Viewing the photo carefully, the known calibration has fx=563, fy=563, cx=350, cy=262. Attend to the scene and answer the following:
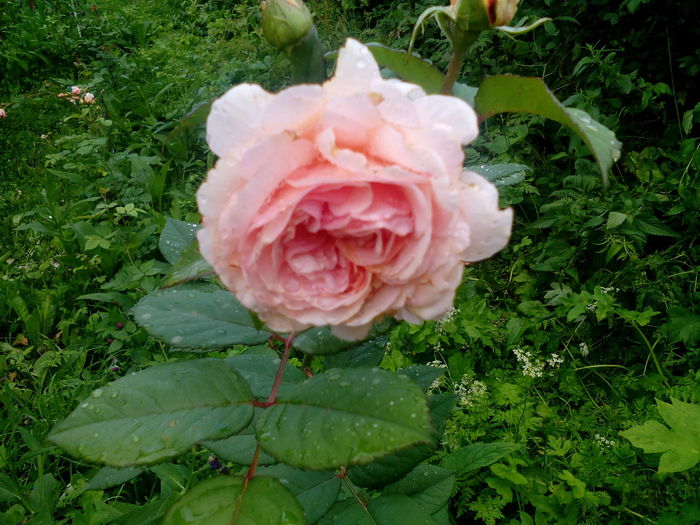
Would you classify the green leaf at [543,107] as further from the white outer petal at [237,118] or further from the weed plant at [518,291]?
the weed plant at [518,291]

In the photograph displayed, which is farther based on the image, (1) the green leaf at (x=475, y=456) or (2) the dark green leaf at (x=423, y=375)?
(1) the green leaf at (x=475, y=456)

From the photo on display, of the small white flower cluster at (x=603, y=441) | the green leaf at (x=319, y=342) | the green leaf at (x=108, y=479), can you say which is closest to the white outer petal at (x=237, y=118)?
the green leaf at (x=319, y=342)

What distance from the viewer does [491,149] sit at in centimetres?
234

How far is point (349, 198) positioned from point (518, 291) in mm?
1840

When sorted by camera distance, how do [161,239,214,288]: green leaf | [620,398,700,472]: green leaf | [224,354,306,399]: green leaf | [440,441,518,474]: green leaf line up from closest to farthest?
[161,239,214,288]: green leaf
[224,354,306,399]: green leaf
[620,398,700,472]: green leaf
[440,441,518,474]: green leaf

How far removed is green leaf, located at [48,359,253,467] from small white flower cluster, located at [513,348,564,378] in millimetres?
1239

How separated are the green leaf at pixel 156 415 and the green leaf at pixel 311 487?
0.19 m

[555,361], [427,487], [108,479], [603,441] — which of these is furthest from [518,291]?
[108,479]

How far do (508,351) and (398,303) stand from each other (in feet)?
5.17

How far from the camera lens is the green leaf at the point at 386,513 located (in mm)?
744

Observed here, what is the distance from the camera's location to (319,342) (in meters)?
0.64

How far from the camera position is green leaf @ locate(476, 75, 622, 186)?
466mm

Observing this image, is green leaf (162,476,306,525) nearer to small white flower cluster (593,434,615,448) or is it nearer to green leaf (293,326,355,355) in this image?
green leaf (293,326,355,355)

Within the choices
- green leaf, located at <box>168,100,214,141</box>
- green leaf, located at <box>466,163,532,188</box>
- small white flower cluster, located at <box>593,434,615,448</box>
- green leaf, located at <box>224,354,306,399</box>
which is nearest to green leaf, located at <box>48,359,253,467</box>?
green leaf, located at <box>224,354,306,399</box>
